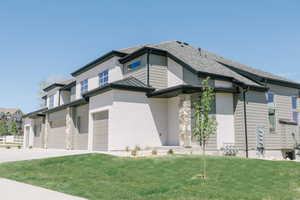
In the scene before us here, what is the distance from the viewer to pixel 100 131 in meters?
19.7

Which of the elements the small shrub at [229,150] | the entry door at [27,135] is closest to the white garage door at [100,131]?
the small shrub at [229,150]

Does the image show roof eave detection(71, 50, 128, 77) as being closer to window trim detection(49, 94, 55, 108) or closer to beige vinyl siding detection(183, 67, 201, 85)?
beige vinyl siding detection(183, 67, 201, 85)

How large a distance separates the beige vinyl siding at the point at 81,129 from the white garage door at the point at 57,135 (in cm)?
284

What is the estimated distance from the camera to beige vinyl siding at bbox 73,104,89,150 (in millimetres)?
22920

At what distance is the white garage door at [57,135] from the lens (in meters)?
26.8

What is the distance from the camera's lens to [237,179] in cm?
916

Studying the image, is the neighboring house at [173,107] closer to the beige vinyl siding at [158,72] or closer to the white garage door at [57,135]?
the beige vinyl siding at [158,72]

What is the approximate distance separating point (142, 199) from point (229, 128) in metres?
13.7

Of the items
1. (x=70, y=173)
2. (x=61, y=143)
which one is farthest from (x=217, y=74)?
(x=61, y=143)

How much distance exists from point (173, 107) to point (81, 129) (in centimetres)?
883

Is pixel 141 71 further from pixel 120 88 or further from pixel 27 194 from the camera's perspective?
pixel 27 194

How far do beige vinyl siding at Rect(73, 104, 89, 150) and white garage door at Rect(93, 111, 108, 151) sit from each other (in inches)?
100

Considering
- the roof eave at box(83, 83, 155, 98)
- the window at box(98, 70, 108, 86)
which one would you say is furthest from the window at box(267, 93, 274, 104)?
the window at box(98, 70, 108, 86)

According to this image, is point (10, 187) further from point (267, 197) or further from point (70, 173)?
point (267, 197)
